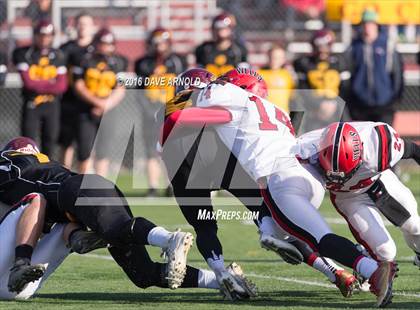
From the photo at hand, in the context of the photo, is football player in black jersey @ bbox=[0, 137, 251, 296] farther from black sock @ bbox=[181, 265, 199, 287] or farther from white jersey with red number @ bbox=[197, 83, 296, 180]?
white jersey with red number @ bbox=[197, 83, 296, 180]

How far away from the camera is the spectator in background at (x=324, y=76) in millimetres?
12148

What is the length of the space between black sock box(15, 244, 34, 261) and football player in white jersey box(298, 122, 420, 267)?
1.52 m

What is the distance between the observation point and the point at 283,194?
5555 millimetres

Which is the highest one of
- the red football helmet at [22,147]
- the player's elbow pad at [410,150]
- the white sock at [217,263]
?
the player's elbow pad at [410,150]

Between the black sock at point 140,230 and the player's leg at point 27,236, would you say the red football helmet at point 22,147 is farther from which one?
the black sock at point 140,230

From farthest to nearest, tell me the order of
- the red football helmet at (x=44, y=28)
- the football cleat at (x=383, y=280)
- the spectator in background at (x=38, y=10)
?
the spectator in background at (x=38, y=10) → the red football helmet at (x=44, y=28) → the football cleat at (x=383, y=280)

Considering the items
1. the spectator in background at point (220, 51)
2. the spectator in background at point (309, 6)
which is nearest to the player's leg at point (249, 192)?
the spectator in background at point (220, 51)

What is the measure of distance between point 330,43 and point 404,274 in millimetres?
5883

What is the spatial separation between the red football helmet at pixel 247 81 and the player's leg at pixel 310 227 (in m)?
0.86

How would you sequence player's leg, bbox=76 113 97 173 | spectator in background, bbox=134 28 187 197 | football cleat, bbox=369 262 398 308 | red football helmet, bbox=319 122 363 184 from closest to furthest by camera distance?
football cleat, bbox=369 262 398 308, red football helmet, bbox=319 122 363 184, player's leg, bbox=76 113 97 173, spectator in background, bbox=134 28 187 197

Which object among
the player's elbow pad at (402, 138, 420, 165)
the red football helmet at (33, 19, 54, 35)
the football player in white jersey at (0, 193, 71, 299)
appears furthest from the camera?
the red football helmet at (33, 19, 54, 35)

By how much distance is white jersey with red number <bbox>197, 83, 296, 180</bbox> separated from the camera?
5.91 m

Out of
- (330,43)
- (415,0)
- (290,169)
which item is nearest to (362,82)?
(330,43)

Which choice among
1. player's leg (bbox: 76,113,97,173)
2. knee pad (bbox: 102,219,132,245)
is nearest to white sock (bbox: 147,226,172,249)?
knee pad (bbox: 102,219,132,245)
